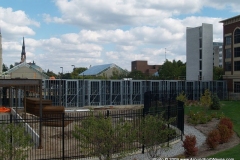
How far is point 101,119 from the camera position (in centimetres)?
995

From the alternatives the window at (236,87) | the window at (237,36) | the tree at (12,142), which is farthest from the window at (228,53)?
the tree at (12,142)

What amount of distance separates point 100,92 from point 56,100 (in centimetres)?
643

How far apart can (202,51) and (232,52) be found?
7.28 m

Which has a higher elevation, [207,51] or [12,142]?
[207,51]

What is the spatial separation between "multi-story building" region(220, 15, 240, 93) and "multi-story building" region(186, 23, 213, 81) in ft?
16.9

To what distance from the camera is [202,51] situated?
57.0 meters

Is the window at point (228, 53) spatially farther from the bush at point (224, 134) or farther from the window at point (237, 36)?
the bush at point (224, 134)

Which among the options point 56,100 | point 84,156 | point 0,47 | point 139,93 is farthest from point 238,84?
point 0,47

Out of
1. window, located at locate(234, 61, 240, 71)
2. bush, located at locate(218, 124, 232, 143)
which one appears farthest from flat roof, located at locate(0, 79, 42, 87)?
window, located at locate(234, 61, 240, 71)

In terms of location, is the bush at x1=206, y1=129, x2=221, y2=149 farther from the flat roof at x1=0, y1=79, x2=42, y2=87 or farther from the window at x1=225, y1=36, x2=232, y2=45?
the window at x1=225, y1=36, x2=232, y2=45

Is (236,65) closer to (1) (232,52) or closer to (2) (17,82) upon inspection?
(1) (232,52)

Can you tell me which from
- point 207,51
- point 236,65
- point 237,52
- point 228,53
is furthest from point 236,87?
point 207,51

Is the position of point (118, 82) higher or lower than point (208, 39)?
lower

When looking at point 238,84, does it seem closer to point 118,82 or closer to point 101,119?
point 118,82
